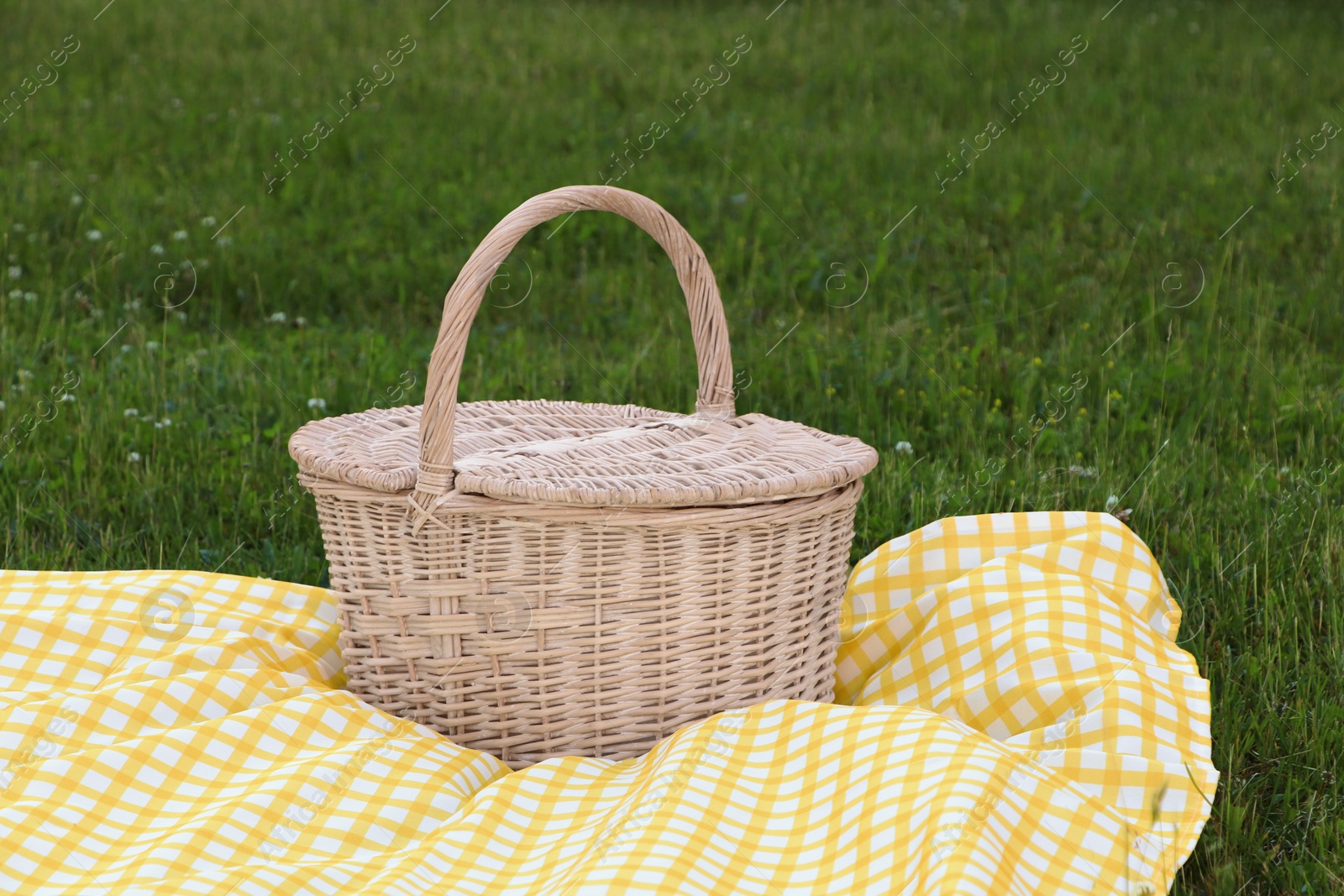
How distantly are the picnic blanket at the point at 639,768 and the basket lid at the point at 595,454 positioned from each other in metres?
0.40

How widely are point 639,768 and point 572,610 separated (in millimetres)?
302

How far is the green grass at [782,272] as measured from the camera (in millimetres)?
3094

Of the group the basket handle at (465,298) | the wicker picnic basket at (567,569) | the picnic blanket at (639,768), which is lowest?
the picnic blanket at (639,768)

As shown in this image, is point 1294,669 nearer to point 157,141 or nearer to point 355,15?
point 157,141

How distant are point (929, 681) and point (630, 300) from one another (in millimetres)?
2787

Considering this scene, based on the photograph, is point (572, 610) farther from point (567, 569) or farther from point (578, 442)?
point (578, 442)

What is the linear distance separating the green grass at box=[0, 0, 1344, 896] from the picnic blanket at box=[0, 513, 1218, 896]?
0.24 metres

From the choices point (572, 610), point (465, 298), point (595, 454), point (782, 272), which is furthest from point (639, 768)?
point (782, 272)

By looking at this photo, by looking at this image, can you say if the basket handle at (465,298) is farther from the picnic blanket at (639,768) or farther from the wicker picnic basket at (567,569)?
the picnic blanket at (639,768)

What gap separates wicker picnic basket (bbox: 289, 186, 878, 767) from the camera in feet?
6.98

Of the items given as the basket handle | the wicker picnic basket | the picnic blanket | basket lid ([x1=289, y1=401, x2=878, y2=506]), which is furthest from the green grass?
the basket handle

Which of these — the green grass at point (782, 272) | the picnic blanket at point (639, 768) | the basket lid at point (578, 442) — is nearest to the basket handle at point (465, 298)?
the basket lid at point (578, 442)

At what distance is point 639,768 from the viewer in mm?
2217

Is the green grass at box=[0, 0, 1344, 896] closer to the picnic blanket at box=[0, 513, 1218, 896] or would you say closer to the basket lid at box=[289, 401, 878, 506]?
the picnic blanket at box=[0, 513, 1218, 896]
